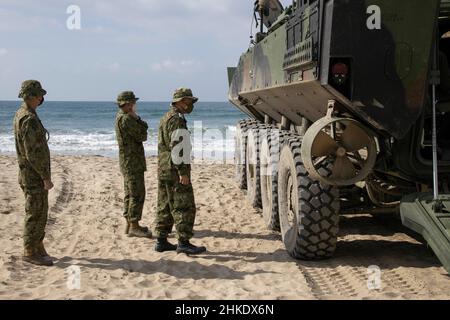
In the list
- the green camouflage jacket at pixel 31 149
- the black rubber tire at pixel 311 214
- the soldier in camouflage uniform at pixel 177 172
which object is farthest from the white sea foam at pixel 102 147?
the green camouflage jacket at pixel 31 149

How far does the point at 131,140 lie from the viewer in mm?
6285

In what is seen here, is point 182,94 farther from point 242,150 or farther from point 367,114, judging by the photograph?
point 242,150

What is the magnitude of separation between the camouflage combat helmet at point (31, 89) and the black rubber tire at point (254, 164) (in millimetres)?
3290

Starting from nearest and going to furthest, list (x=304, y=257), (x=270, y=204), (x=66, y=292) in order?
(x=66, y=292)
(x=304, y=257)
(x=270, y=204)

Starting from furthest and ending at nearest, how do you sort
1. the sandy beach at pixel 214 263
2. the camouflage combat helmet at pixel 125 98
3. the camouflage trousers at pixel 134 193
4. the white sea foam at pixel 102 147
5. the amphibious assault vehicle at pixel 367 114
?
the white sea foam at pixel 102 147, the camouflage trousers at pixel 134 193, the camouflage combat helmet at pixel 125 98, the sandy beach at pixel 214 263, the amphibious assault vehicle at pixel 367 114

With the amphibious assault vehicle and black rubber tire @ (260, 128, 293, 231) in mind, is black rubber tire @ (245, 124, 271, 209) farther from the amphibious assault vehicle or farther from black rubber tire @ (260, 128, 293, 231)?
the amphibious assault vehicle

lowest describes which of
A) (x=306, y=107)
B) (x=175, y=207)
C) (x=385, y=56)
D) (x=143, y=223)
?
(x=143, y=223)

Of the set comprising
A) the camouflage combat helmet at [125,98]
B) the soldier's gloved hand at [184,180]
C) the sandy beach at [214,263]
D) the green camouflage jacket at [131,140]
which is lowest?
the sandy beach at [214,263]

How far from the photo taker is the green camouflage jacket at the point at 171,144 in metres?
5.26

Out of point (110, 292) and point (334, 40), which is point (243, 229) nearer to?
point (110, 292)

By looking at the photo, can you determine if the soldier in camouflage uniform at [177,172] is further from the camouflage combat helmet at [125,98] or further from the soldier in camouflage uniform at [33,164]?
the soldier in camouflage uniform at [33,164]
